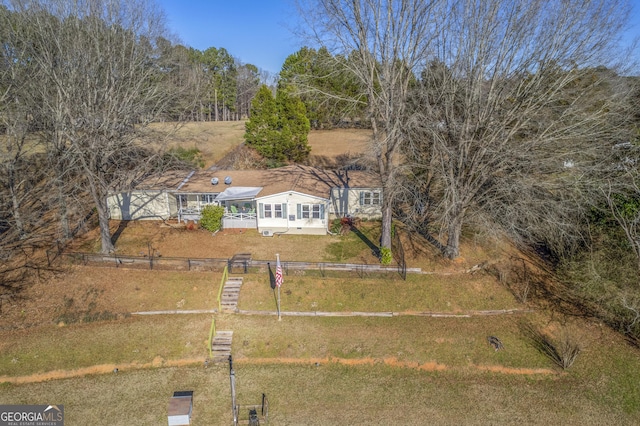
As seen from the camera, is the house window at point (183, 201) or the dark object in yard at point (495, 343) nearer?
the dark object in yard at point (495, 343)

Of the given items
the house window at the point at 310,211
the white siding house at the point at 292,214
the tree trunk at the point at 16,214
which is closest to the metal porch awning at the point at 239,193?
the white siding house at the point at 292,214

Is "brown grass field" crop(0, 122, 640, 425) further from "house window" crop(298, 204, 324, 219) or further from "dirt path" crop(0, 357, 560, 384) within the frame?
"house window" crop(298, 204, 324, 219)

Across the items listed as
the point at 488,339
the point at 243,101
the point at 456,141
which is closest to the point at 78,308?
the point at 488,339

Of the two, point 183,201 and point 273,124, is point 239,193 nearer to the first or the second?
point 183,201

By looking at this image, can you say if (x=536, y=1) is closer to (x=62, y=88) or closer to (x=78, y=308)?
(x=62, y=88)

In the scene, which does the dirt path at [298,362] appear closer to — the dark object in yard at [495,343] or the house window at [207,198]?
the dark object in yard at [495,343]

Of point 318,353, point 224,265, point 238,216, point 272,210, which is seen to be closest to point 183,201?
point 238,216
